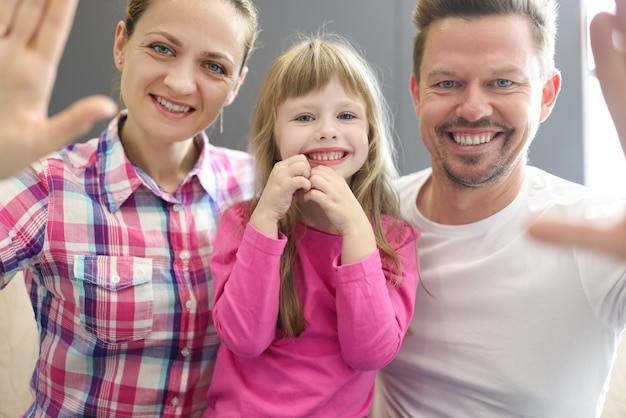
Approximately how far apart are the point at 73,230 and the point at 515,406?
3.22 ft

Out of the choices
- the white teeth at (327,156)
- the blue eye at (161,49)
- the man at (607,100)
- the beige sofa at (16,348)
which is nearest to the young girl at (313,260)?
the white teeth at (327,156)

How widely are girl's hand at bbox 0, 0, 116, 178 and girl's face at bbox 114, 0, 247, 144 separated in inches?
24.3

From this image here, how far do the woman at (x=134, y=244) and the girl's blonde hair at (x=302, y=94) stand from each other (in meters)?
0.13

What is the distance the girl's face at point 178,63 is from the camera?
1.30 m

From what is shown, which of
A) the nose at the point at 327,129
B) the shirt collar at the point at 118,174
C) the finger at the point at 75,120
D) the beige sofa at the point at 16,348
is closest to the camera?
the finger at the point at 75,120

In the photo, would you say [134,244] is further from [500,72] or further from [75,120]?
[500,72]

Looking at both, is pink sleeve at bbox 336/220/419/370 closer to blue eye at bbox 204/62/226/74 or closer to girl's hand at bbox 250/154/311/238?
girl's hand at bbox 250/154/311/238

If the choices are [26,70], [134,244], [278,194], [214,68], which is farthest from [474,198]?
[26,70]

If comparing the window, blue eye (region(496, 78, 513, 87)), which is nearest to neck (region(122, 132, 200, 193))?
blue eye (region(496, 78, 513, 87))

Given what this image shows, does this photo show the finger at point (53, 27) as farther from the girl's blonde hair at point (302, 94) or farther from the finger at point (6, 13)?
the girl's blonde hair at point (302, 94)

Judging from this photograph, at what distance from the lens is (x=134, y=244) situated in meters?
1.33

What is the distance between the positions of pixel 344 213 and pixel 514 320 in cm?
44

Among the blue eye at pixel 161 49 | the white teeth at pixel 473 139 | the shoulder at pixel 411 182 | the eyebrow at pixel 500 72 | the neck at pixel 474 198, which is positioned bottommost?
the neck at pixel 474 198

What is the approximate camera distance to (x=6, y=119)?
2.22 feet
